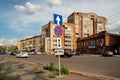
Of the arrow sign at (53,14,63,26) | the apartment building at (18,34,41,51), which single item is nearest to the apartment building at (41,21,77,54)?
the apartment building at (18,34,41,51)

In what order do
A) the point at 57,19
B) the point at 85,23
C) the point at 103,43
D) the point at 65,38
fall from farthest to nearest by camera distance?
the point at 85,23 → the point at 65,38 → the point at 103,43 → the point at 57,19

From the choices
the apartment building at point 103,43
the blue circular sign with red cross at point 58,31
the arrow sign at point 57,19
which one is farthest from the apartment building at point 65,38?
the blue circular sign with red cross at point 58,31

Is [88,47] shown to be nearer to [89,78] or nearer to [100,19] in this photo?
[100,19]

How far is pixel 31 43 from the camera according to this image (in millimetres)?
160750

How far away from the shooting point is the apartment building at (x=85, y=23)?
114 metres

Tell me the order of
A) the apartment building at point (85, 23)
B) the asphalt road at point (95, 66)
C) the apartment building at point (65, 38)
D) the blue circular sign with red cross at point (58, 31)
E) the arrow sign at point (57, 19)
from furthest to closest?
1. the apartment building at point (85, 23)
2. the apartment building at point (65, 38)
3. the asphalt road at point (95, 66)
4. the arrow sign at point (57, 19)
5. the blue circular sign with red cross at point (58, 31)

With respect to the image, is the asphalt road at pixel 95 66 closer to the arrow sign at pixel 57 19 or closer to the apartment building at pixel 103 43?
the arrow sign at pixel 57 19

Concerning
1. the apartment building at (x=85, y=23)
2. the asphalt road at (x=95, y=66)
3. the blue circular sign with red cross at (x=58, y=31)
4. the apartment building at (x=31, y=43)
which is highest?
the apartment building at (x=85, y=23)

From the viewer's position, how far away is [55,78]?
10258mm

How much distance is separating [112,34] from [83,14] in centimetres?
4536

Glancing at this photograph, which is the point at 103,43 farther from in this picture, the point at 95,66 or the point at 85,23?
the point at 95,66

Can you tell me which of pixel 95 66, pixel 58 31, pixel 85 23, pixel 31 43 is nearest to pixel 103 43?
pixel 85 23

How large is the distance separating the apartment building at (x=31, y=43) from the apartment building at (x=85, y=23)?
35.2 meters

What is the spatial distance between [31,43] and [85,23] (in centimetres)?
6112
